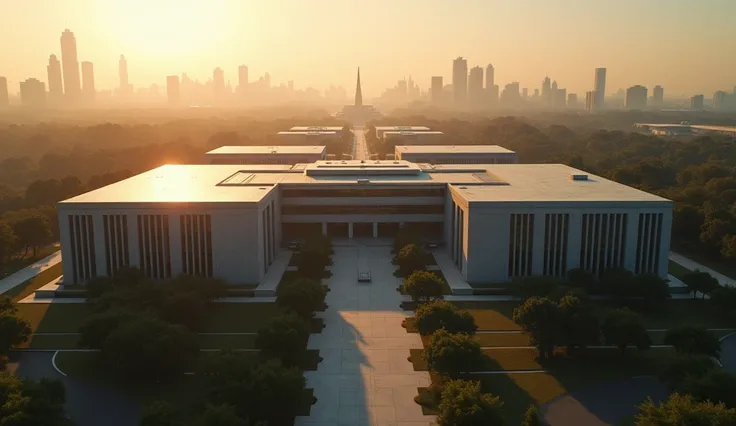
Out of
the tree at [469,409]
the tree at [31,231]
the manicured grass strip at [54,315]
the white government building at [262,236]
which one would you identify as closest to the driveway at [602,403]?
the tree at [469,409]

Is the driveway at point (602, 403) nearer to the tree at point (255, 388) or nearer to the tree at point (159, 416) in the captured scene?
the tree at point (255, 388)

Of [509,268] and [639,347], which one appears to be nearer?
[639,347]

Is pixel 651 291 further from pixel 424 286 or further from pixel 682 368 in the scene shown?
pixel 424 286

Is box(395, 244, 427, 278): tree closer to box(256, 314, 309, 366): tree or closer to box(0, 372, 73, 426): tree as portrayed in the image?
box(256, 314, 309, 366): tree

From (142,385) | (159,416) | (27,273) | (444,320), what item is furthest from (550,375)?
(27,273)

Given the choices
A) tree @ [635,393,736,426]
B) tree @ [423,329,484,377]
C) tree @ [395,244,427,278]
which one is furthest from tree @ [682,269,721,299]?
tree @ [635,393,736,426]

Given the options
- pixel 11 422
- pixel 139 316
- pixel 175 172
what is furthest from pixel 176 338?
pixel 175 172

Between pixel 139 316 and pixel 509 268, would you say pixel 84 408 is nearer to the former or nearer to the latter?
pixel 139 316
